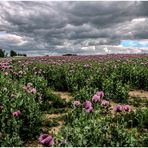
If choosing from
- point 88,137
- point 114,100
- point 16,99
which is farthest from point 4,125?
point 114,100

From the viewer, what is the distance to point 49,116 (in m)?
10.2

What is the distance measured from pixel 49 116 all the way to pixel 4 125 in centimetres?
323

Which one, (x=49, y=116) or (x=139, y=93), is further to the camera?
(x=139, y=93)

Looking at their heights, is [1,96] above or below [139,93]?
above

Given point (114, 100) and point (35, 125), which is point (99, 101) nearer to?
point (35, 125)

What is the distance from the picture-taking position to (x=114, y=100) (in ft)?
42.0

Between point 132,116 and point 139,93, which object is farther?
point 139,93

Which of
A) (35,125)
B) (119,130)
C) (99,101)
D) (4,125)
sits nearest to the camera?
(119,130)

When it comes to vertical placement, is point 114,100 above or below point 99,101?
below

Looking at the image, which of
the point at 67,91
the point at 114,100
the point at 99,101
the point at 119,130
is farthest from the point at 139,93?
the point at 119,130

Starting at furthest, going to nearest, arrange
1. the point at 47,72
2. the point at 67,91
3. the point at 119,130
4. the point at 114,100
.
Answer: the point at 47,72 < the point at 67,91 < the point at 114,100 < the point at 119,130

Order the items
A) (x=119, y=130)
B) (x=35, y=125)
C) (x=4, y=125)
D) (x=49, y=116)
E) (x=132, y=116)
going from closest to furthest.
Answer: (x=119, y=130)
(x=4, y=125)
(x=35, y=125)
(x=132, y=116)
(x=49, y=116)

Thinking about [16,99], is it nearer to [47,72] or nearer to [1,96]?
[1,96]

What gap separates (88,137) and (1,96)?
3341 mm
